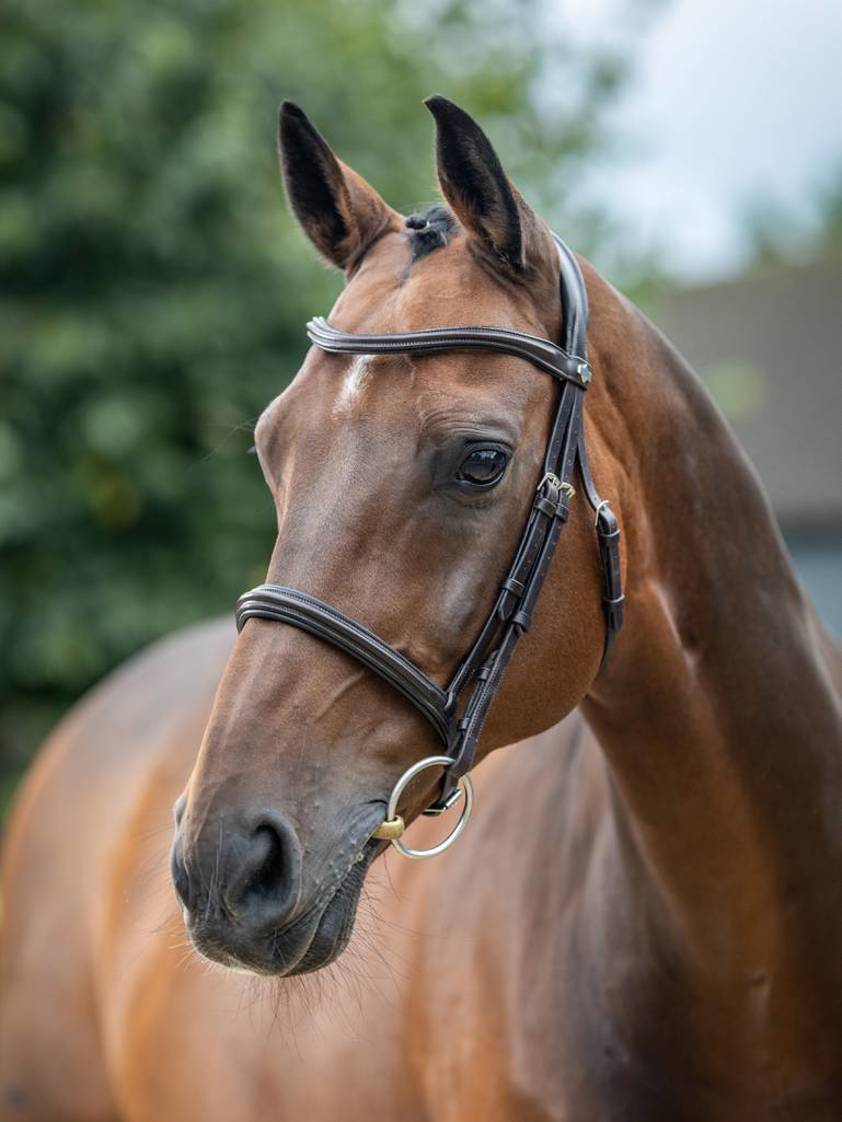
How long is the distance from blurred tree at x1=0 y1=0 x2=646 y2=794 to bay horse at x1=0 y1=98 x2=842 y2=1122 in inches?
212

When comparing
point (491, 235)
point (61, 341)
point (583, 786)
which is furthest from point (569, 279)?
point (61, 341)

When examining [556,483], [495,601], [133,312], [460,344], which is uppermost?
[133,312]

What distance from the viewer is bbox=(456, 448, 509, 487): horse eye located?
202cm

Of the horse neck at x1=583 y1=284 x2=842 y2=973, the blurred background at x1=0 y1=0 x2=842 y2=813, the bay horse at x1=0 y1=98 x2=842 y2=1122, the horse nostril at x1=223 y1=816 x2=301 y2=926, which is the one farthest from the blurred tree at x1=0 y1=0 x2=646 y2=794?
the horse nostril at x1=223 y1=816 x2=301 y2=926

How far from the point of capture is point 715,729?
237cm

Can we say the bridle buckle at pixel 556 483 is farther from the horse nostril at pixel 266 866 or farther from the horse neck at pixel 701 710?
the horse nostril at pixel 266 866

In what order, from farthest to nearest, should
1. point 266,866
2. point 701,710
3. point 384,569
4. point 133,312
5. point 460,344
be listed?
point 133,312
point 701,710
point 460,344
point 384,569
point 266,866

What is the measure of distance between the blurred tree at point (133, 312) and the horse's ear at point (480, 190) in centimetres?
590

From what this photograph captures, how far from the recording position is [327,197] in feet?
8.14

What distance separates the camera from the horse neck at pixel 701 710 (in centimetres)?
234

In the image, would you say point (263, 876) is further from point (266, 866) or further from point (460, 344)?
point (460, 344)

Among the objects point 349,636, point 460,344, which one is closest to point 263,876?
point 349,636

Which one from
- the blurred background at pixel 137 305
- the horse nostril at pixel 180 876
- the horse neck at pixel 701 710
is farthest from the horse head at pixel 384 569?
the blurred background at pixel 137 305

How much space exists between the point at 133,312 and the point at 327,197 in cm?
607
